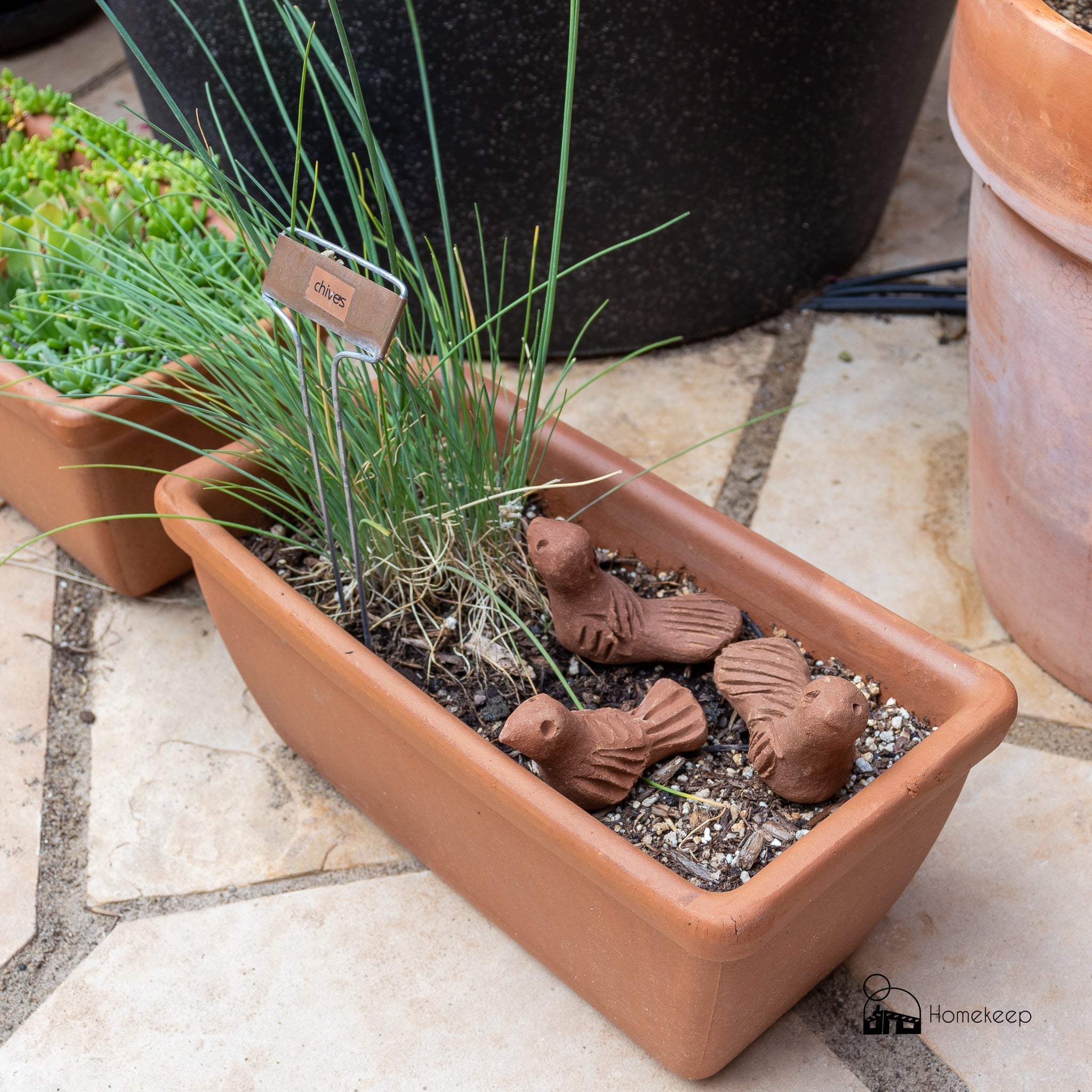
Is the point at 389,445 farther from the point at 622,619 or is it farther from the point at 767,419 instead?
the point at 767,419

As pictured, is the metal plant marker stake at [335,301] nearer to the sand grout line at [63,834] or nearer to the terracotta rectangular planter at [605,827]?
the terracotta rectangular planter at [605,827]

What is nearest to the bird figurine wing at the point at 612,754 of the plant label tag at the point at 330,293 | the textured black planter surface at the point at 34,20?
the plant label tag at the point at 330,293

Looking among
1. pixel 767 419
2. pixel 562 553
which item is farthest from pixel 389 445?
pixel 767 419

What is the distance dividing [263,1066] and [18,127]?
1.27m

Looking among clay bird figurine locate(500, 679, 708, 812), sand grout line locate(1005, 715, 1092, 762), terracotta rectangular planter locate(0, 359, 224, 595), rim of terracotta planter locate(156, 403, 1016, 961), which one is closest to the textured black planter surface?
terracotta rectangular planter locate(0, 359, 224, 595)

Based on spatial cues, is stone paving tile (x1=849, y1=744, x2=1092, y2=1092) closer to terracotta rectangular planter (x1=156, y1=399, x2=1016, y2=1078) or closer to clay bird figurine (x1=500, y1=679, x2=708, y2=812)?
terracotta rectangular planter (x1=156, y1=399, x2=1016, y2=1078)

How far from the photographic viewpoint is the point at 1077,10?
41.1 inches

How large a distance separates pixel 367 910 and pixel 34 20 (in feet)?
6.79

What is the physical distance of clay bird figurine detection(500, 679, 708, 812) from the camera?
0.87 metres

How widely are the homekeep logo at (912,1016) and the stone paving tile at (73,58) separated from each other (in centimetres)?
212

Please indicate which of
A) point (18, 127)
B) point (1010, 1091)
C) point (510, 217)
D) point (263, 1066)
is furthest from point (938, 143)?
point (263, 1066)

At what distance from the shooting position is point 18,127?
164cm

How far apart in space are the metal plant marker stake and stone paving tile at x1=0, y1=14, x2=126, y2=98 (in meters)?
1.70

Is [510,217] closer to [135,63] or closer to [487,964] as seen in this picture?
[135,63]
